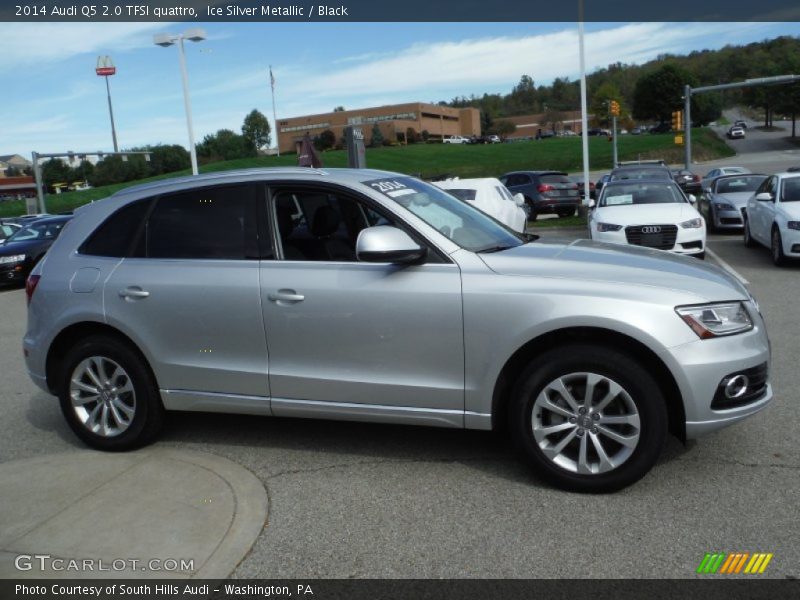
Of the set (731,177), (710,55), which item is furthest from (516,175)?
(710,55)

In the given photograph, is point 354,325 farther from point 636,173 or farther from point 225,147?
point 225,147

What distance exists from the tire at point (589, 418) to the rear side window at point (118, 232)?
2746 mm

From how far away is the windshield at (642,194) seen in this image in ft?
44.4

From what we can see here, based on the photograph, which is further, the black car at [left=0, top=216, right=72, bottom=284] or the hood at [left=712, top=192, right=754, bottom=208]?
the hood at [left=712, top=192, right=754, bottom=208]

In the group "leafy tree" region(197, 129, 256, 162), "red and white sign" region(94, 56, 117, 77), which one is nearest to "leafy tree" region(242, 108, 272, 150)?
"leafy tree" region(197, 129, 256, 162)

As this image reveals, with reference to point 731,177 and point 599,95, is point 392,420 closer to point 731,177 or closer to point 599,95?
point 731,177

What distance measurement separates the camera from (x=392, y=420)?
4367 mm

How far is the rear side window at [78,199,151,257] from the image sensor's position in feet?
16.5

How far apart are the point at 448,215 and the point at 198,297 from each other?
5.40 ft

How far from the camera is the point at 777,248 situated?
12289 millimetres

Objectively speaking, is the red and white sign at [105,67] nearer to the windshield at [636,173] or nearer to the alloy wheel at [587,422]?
the windshield at [636,173]

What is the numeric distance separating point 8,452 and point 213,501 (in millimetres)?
2091

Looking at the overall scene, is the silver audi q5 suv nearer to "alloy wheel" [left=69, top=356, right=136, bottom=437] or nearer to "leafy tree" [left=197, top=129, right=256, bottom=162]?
"alloy wheel" [left=69, top=356, right=136, bottom=437]

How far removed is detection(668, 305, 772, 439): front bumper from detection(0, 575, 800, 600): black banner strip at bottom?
92 centimetres
